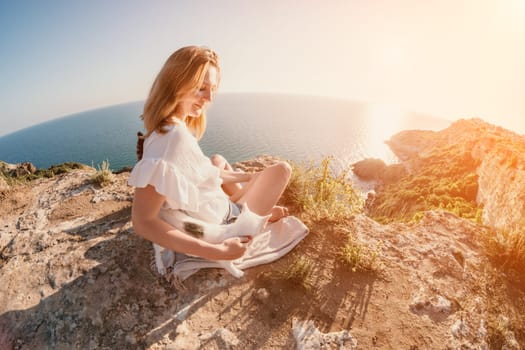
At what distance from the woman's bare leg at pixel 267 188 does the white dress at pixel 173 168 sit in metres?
0.87

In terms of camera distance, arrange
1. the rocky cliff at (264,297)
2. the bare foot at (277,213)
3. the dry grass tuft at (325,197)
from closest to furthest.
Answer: the rocky cliff at (264,297) < the bare foot at (277,213) < the dry grass tuft at (325,197)

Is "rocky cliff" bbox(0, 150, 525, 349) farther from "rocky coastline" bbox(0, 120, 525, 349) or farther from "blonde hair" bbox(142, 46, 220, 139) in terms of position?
"blonde hair" bbox(142, 46, 220, 139)

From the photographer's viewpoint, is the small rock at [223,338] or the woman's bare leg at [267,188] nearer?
the small rock at [223,338]

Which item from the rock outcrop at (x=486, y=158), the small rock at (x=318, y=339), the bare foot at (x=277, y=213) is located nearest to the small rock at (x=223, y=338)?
the small rock at (x=318, y=339)

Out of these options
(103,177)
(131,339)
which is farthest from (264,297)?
(103,177)

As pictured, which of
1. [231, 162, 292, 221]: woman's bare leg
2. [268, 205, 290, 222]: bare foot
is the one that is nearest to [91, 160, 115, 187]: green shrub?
[231, 162, 292, 221]: woman's bare leg

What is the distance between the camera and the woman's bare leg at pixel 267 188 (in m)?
3.27

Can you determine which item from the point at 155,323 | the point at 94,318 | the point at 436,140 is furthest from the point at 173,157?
the point at 436,140

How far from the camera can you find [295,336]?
263 centimetres

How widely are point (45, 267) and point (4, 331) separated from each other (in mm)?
878

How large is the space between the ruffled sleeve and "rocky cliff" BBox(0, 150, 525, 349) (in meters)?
1.53

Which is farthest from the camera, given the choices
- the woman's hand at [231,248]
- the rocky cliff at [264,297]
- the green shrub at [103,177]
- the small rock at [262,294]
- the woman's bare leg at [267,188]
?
the green shrub at [103,177]

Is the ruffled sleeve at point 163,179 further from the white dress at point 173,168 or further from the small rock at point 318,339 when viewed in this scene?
the small rock at point 318,339

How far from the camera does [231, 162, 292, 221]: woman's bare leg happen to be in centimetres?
327
